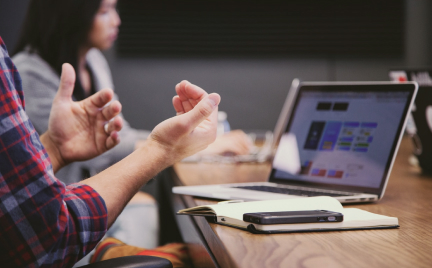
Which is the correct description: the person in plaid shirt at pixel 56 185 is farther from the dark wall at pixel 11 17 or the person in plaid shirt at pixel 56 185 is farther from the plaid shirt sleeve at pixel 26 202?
the dark wall at pixel 11 17

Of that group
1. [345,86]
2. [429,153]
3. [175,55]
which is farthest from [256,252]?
[175,55]

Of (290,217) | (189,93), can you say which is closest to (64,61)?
(189,93)

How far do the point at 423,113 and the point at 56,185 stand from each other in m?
1.05

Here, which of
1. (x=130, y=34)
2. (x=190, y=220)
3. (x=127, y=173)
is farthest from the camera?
(x=130, y=34)

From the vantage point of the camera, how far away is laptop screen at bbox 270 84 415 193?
1.04m

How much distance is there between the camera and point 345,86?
1.20 metres

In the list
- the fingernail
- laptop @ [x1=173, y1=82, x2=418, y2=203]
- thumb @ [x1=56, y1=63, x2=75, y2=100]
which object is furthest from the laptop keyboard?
thumb @ [x1=56, y1=63, x2=75, y2=100]

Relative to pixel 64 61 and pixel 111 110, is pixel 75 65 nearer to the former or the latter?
pixel 64 61

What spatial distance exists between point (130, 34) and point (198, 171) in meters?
2.13

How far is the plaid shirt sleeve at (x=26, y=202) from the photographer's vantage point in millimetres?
684

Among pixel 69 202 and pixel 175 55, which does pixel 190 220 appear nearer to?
pixel 69 202

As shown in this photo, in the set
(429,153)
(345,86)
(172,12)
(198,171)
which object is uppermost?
(172,12)

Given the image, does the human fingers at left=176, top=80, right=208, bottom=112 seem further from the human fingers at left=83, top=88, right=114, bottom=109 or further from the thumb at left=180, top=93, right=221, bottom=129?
the human fingers at left=83, top=88, right=114, bottom=109

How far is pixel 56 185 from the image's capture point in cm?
72
